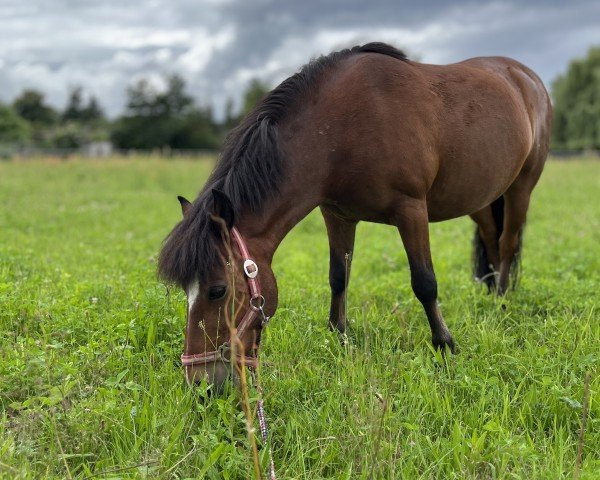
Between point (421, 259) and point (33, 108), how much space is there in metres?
87.8

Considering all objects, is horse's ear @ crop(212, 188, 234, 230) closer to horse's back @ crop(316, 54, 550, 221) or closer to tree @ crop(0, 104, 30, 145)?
horse's back @ crop(316, 54, 550, 221)

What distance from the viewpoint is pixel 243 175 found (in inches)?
115

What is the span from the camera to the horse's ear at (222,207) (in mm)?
2643

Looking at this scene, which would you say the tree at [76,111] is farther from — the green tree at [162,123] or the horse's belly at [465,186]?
the horse's belly at [465,186]

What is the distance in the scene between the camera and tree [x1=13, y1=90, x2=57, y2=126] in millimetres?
78250

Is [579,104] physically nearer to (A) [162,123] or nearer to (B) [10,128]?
(A) [162,123]

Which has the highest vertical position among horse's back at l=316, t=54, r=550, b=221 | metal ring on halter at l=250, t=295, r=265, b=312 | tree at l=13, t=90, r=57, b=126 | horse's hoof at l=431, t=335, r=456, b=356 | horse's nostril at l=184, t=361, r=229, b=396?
tree at l=13, t=90, r=57, b=126

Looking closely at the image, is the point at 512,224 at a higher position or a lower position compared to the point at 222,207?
lower

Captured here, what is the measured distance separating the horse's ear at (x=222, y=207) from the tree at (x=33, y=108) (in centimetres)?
8568

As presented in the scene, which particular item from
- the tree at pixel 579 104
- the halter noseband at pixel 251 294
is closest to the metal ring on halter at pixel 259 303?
the halter noseband at pixel 251 294

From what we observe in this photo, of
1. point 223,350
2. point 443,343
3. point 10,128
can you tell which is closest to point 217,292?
point 223,350

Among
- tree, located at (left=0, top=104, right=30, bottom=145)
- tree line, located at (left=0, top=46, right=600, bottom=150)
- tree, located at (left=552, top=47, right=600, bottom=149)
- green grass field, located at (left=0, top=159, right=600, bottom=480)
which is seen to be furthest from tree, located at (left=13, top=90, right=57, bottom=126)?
green grass field, located at (left=0, top=159, right=600, bottom=480)

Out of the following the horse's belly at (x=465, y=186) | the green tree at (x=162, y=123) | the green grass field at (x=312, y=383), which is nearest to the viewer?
the green grass field at (x=312, y=383)

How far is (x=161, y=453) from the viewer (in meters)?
2.35
